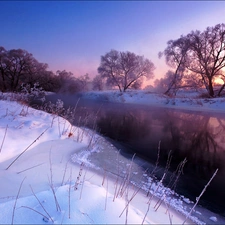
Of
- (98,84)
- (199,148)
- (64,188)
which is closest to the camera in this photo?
(64,188)

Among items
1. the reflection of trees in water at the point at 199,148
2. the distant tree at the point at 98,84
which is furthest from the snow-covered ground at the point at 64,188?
the distant tree at the point at 98,84

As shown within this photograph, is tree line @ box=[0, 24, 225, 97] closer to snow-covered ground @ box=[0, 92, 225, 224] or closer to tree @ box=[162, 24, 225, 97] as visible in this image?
tree @ box=[162, 24, 225, 97]

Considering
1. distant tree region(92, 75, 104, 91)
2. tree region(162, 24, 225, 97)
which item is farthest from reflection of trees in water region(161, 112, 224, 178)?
distant tree region(92, 75, 104, 91)

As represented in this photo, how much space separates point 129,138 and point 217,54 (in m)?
22.1

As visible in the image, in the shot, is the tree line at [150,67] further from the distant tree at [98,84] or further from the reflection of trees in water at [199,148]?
the reflection of trees in water at [199,148]

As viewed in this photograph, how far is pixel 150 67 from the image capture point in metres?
36.9

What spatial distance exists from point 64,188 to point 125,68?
117ft

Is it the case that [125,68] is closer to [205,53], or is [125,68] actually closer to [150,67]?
[150,67]

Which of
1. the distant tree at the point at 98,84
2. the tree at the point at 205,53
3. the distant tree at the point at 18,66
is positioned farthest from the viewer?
the distant tree at the point at 98,84

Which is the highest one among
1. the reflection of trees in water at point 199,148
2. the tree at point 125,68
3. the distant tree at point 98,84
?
the tree at point 125,68

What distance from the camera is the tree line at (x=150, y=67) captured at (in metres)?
23.4

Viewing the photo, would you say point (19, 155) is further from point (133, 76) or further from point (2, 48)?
point (2, 48)

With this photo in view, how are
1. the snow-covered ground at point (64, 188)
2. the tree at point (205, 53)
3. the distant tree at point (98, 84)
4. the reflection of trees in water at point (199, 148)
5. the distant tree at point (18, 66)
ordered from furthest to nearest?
the distant tree at point (98, 84), the distant tree at point (18, 66), the tree at point (205, 53), the reflection of trees in water at point (199, 148), the snow-covered ground at point (64, 188)

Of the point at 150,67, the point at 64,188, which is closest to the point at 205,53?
the point at 150,67
